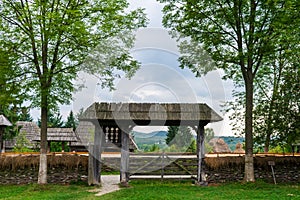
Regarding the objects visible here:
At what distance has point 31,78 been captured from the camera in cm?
1204

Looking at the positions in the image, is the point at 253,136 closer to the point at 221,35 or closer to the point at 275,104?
the point at 275,104

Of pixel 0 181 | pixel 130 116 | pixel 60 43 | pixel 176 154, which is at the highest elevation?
pixel 60 43

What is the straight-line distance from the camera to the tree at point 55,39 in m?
11.2

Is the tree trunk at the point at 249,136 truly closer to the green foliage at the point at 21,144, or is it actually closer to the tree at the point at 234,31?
the tree at the point at 234,31

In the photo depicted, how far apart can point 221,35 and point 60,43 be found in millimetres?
6275

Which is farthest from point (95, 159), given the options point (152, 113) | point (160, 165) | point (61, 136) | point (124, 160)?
point (61, 136)

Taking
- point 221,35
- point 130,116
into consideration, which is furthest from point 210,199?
point 221,35

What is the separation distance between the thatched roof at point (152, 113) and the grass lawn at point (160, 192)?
2.45 m

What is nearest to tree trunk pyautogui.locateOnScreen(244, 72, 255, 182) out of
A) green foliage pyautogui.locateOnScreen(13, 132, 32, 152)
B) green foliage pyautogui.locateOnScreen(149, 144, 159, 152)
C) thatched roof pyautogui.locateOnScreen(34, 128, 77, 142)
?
green foliage pyautogui.locateOnScreen(149, 144, 159, 152)

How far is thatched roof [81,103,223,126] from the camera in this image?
11930mm

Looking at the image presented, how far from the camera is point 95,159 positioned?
12414 mm

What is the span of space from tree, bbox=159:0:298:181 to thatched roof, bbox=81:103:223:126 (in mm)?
1978

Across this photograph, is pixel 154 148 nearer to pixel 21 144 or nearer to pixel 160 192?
pixel 160 192

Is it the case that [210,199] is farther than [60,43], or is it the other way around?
[60,43]
